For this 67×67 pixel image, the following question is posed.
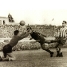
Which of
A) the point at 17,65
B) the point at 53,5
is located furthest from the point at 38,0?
the point at 17,65

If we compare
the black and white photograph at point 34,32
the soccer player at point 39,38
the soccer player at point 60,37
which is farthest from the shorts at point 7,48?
the soccer player at point 60,37

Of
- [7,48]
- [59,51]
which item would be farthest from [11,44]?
[59,51]

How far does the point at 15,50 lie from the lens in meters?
2.46

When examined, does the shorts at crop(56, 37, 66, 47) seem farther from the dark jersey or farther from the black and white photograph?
the dark jersey

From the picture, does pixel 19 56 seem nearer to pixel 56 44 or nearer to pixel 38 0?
pixel 56 44

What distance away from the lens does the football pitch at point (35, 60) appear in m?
2.06

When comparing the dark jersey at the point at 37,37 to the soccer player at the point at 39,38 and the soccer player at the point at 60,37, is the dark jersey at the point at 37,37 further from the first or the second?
the soccer player at the point at 60,37

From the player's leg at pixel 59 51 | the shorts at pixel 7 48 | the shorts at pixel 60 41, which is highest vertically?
the shorts at pixel 60 41

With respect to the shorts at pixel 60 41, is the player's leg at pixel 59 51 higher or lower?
lower

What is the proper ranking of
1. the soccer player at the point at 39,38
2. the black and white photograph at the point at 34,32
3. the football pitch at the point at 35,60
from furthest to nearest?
1. the soccer player at the point at 39,38
2. the black and white photograph at the point at 34,32
3. the football pitch at the point at 35,60

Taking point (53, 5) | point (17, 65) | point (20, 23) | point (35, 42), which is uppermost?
point (53, 5)

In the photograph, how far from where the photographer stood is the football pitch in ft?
6.75

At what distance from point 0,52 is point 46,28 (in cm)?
54

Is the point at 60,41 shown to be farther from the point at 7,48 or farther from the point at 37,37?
the point at 7,48
